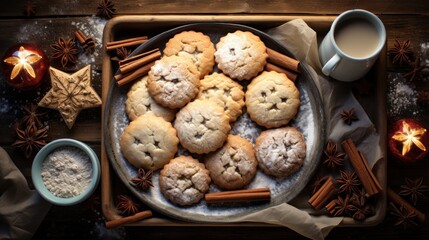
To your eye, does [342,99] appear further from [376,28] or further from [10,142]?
[10,142]

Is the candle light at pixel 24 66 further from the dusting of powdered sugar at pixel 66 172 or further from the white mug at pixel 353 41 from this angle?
the white mug at pixel 353 41

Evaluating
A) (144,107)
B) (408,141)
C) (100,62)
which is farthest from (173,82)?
(408,141)

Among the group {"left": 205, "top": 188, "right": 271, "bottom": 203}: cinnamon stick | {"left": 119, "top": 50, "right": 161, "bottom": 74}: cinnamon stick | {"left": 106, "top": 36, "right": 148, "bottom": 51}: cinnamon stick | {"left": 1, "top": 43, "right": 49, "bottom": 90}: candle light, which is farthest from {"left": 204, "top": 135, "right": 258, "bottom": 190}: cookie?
{"left": 1, "top": 43, "right": 49, "bottom": 90}: candle light

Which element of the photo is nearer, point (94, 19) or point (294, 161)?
point (294, 161)

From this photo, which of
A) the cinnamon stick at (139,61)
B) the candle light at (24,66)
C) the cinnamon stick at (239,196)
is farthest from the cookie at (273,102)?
the candle light at (24,66)

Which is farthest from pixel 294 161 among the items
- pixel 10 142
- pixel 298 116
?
pixel 10 142
